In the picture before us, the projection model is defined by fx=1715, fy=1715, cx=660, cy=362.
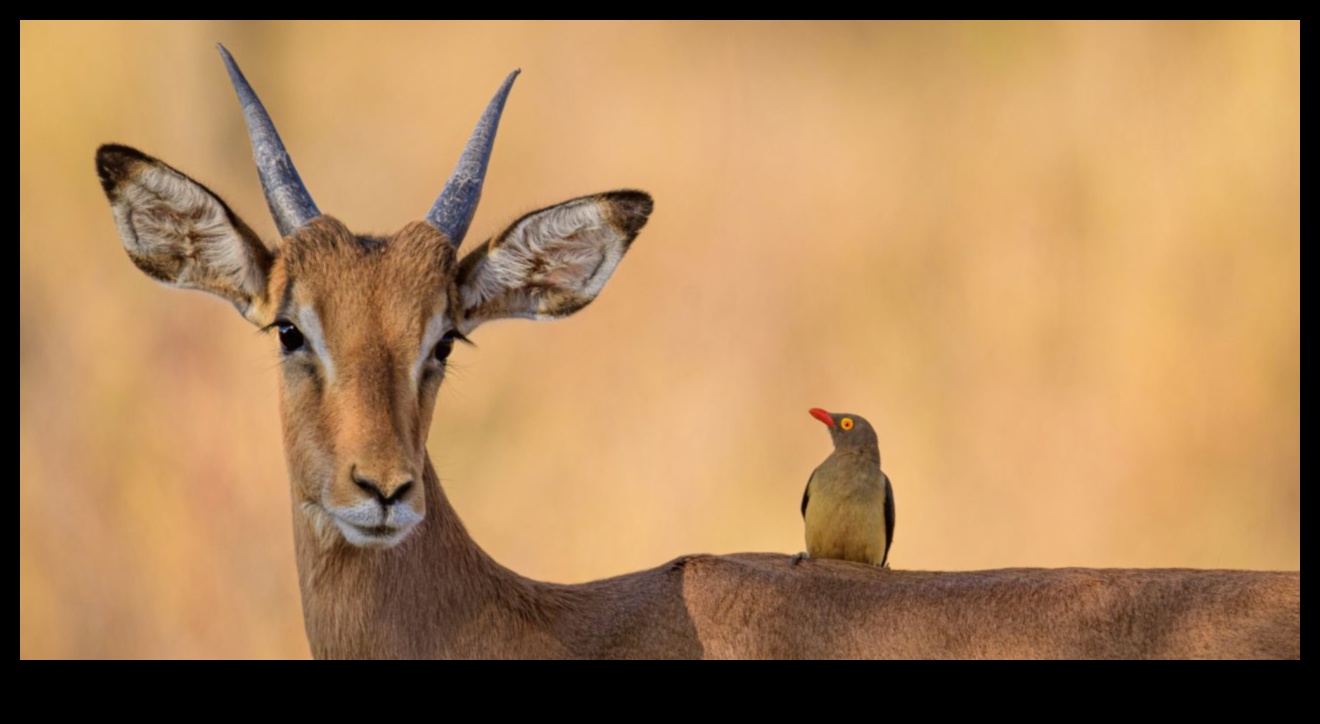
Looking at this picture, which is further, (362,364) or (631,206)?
(631,206)

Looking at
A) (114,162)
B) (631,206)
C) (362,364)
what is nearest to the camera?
(362,364)

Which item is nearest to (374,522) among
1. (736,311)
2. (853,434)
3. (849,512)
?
(849,512)

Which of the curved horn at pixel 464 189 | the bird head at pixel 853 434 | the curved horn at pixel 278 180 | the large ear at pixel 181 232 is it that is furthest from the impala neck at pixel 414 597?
the bird head at pixel 853 434

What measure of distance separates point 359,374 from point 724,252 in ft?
35.3

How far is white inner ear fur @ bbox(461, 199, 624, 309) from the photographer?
7430 millimetres

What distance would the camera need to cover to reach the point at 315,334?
22.5 ft

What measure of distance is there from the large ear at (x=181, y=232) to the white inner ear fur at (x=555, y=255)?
917 millimetres

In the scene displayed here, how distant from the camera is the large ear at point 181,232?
23.3ft

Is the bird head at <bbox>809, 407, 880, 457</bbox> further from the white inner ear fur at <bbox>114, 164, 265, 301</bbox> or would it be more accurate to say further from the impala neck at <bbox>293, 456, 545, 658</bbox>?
the white inner ear fur at <bbox>114, 164, 265, 301</bbox>

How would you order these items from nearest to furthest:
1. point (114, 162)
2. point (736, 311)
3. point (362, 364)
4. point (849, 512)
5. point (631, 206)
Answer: point (362, 364) < point (114, 162) < point (631, 206) < point (849, 512) < point (736, 311)

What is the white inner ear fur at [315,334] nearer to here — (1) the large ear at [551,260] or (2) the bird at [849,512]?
(1) the large ear at [551,260]

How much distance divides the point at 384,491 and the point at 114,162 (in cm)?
193

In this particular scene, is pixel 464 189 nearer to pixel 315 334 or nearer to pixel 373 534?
pixel 315 334

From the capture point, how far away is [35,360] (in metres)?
17.2
